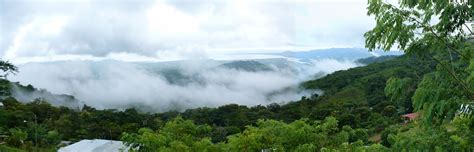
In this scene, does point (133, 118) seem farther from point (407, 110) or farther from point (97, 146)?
point (407, 110)

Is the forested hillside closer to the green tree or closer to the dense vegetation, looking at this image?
the green tree

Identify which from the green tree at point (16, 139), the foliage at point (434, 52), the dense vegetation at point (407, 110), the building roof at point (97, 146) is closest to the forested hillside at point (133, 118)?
the green tree at point (16, 139)

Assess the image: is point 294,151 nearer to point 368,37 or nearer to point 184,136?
point 184,136

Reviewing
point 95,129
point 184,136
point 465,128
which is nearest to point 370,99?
point 95,129

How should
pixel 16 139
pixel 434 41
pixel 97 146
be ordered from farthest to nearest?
pixel 16 139 → pixel 97 146 → pixel 434 41

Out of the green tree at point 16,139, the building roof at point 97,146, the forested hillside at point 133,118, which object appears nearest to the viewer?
the building roof at point 97,146

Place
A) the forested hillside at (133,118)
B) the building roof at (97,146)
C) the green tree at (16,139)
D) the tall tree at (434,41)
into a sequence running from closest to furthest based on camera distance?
the tall tree at (434,41) < the building roof at (97,146) < the green tree at (16,139) < the forested hillside at (133,118)

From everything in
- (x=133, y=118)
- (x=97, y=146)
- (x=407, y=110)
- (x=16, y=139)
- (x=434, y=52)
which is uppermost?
(x=434, y=52)

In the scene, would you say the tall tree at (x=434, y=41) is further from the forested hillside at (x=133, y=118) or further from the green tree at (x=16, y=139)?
the green tree at (x=16, y=139)

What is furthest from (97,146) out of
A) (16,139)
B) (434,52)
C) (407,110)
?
(434,52)

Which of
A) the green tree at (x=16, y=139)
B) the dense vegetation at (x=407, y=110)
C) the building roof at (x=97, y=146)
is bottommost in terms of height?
the building roof at (x=97, y=146)

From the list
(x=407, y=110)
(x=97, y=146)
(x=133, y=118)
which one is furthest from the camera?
(x=133, y=118)
